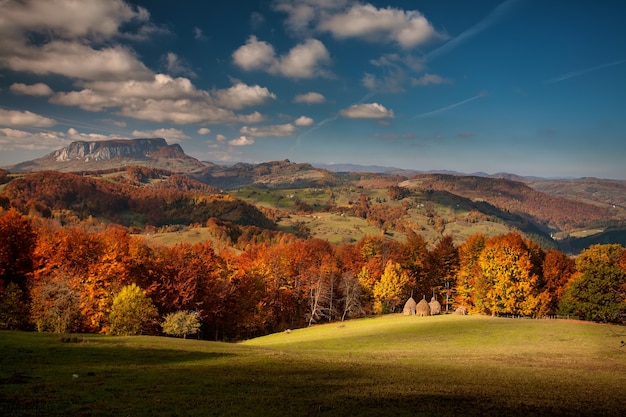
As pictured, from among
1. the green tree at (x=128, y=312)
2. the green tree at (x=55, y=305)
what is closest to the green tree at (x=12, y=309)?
the green tree at (x=55, y=305)

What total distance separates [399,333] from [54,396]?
52.3m

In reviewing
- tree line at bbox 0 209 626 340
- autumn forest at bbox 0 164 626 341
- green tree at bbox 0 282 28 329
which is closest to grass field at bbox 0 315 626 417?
green tree at bbox 0 282 28 329

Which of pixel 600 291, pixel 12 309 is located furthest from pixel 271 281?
pixel 600 291

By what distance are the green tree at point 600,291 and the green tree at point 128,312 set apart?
8056 cm

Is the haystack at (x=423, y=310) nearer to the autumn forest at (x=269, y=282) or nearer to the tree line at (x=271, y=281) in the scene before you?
the autumn forest at (x=269, y=282)

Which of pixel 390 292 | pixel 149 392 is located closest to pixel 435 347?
pixel 149 392

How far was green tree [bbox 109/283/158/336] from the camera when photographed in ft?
205

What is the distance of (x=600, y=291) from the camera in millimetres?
69938

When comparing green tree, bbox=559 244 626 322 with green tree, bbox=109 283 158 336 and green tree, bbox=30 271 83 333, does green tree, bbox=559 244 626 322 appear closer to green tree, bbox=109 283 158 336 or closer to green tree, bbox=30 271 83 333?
green tree, bbox=109 283 158 336

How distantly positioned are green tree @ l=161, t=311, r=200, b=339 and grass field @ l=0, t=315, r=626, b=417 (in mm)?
23038

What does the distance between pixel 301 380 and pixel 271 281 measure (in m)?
73.9

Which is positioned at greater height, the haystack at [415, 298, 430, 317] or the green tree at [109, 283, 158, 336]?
the green tree at [109, 283, 158, 336]

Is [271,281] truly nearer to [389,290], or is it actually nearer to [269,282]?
[269,282]

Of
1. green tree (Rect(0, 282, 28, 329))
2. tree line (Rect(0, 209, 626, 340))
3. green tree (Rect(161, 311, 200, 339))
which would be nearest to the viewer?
green tree (Rect(0, 282, 28, 329))
